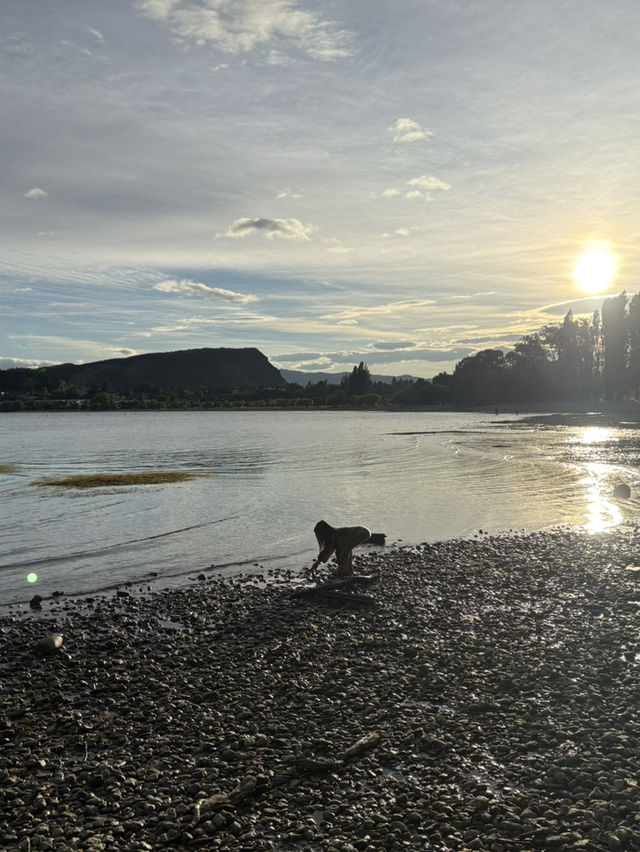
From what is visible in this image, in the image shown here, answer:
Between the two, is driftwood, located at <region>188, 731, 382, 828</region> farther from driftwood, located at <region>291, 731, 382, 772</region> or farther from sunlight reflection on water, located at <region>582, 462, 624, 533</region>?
sunlight reflection on water, located at <region>582, 462, 624, 533</region>

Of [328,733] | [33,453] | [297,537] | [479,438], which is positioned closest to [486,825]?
[328,733]

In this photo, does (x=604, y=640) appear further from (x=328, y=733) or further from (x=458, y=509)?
(x=458, y=509)

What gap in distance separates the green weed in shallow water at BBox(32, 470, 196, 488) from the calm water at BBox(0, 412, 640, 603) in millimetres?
1750

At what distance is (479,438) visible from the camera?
87.6 m

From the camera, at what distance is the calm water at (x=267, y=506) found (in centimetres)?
2244

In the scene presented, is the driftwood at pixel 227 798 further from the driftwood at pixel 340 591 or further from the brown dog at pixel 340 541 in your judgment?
the brown dog at pixel 340 541

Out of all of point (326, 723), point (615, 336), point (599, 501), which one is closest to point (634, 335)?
point (615, 336)

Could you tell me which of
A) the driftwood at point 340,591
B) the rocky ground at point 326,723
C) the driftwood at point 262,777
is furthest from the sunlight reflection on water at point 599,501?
the driftwood at point 262,777

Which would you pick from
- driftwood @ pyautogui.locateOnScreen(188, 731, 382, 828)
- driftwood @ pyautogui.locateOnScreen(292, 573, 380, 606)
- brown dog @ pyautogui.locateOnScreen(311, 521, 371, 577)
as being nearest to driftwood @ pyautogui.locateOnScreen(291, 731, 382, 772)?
driftwood @ pyautogui.locateOnScreen(188, 731, 382, 828)

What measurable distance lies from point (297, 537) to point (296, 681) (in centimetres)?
1479

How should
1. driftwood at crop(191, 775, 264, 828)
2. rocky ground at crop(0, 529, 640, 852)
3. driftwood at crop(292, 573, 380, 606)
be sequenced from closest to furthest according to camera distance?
rocky ground at crop(0, 529, 640, 852) < driftwood at crop(191, 775, 264, 828) < driftwood at crop(292, 573, 380, 606)

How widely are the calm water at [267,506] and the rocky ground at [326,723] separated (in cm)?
614

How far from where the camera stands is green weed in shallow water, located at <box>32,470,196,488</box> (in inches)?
1753

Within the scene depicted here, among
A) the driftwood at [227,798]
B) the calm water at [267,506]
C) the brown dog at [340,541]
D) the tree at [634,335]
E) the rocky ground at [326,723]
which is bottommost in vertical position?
the calm water at [267,506]
